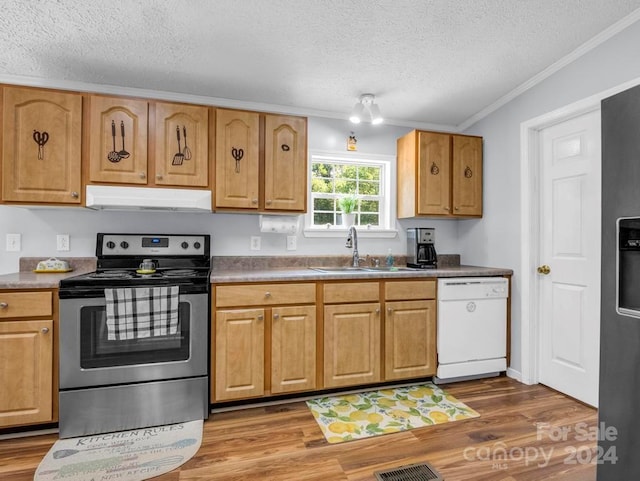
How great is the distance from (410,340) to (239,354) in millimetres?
1326

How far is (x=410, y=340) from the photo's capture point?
2.71m

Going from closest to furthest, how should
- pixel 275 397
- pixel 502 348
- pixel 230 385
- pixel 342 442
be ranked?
pixel 342 442
pixel 230 385
pixel 275 397
pixel 502 348

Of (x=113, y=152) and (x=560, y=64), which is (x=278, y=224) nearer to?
(x=113, y=152)

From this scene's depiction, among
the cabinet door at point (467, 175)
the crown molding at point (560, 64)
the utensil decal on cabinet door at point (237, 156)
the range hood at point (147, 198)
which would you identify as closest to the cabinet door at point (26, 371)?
the range hood at point (147, 198)

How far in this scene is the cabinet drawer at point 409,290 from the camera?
2658mm

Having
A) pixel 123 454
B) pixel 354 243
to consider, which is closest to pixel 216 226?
pixel 354 243

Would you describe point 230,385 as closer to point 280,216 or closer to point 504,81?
point 280,216

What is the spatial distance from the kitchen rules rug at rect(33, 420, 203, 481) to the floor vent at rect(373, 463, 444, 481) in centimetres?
103

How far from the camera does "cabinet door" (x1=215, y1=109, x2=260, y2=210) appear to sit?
102 inches

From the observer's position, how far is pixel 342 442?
6.50ft

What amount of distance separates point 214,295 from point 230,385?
2.03 feet

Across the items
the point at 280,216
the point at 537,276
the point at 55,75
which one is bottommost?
the point at 537,276

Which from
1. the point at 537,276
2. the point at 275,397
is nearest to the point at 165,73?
the point at 275,397

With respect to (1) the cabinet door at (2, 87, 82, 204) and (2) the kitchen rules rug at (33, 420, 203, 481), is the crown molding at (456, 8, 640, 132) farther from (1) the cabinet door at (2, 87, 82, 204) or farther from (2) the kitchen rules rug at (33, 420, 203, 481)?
(2) the kitchen rules rug at (33, 420, 203, 481)
